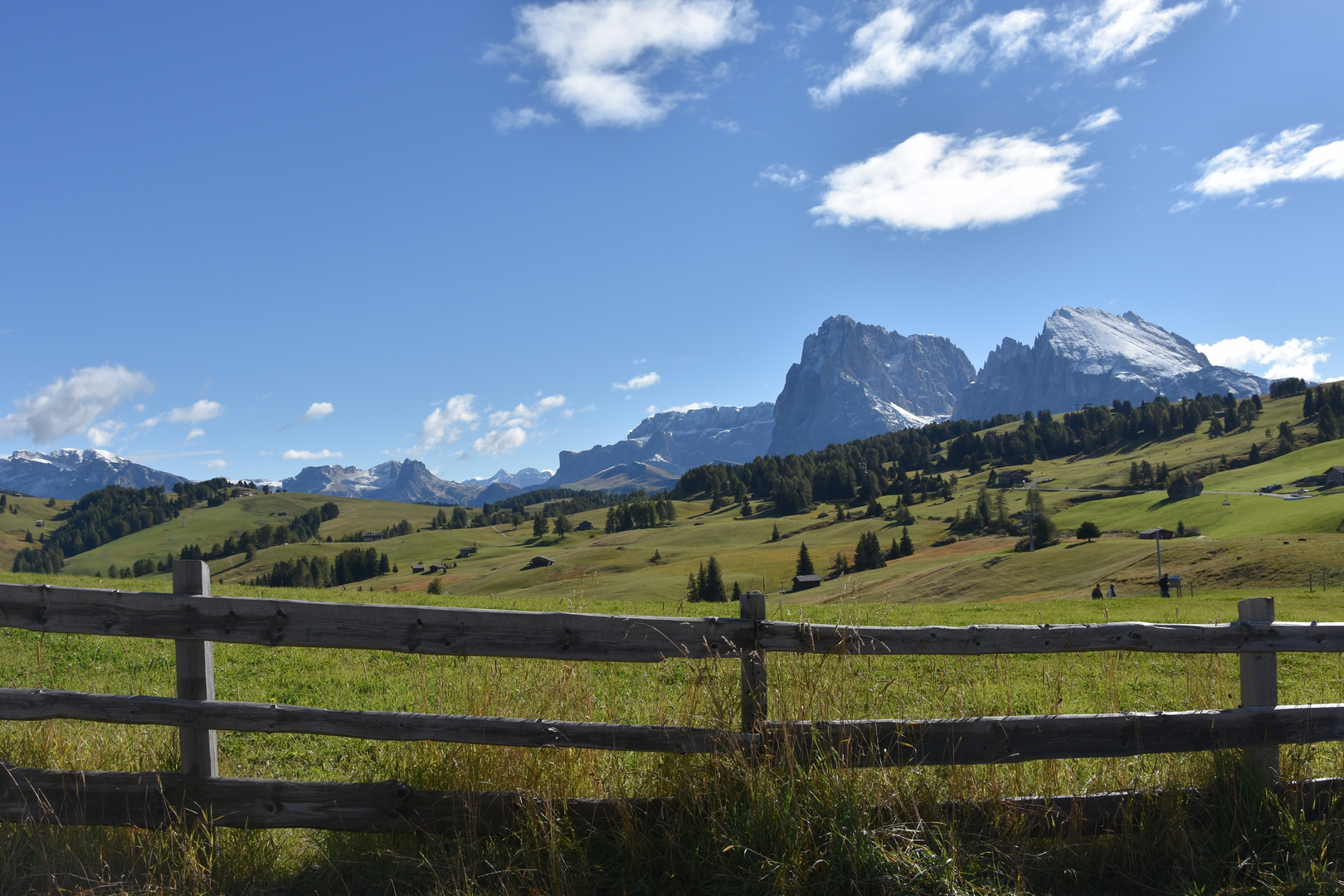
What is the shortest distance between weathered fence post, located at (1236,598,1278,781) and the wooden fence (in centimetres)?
11

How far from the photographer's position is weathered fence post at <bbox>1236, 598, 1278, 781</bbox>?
5.27 metres

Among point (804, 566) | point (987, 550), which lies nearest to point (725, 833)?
point (804, 566)

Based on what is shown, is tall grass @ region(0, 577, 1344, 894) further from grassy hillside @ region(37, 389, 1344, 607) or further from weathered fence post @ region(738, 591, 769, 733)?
grassy hillside @ region(37, 389, 1344, 607)

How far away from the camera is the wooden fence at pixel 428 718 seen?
189 inches

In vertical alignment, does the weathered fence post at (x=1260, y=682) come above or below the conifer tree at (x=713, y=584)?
above

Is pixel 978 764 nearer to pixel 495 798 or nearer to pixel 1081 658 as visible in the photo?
pixel 495 798

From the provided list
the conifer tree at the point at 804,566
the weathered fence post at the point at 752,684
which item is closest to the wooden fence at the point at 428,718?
the weathered fence post at the point at 752,684

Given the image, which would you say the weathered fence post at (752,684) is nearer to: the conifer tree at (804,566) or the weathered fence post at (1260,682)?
the weathered fence post at (1260,682)

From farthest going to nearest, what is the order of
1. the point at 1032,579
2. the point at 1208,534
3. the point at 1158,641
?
1. the point at 1208,534
2. the point at 1032,579
3. the point at 1158,641

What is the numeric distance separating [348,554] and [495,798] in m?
173

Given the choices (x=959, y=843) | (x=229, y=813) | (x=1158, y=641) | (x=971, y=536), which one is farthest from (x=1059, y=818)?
(x=971, y=536)

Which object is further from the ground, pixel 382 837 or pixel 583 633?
pixel 583 633

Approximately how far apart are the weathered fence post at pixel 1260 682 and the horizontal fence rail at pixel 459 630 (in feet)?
1.73

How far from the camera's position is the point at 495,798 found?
15.6 ft
